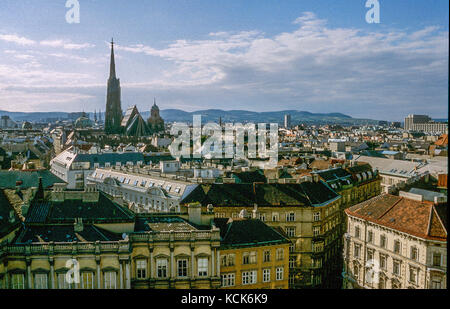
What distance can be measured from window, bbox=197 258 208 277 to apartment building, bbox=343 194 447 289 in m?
15.2

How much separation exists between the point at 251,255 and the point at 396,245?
12.0m

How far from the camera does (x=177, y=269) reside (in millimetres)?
28188

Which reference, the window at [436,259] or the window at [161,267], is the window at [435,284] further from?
Result: the window at [161,267]

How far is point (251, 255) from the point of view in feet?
107

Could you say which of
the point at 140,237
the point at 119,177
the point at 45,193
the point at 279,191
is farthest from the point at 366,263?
the point at 119,177

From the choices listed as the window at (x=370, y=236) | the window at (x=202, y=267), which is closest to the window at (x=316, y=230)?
the window at (x=370, y=236)

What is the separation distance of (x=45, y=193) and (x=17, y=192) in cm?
210

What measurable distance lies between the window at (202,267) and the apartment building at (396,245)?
1519 centimetres

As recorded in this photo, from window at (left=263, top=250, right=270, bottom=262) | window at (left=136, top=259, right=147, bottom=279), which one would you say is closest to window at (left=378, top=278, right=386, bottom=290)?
window at (left=263, top=250, right=270, bottom=262)

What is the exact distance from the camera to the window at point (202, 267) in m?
28.5

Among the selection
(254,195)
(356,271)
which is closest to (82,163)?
(254,195)

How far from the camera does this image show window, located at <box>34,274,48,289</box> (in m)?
24.9

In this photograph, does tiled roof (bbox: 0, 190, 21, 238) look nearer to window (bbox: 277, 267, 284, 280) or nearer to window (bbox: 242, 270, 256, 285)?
window (bbox: 242, 270, 256, 285)
